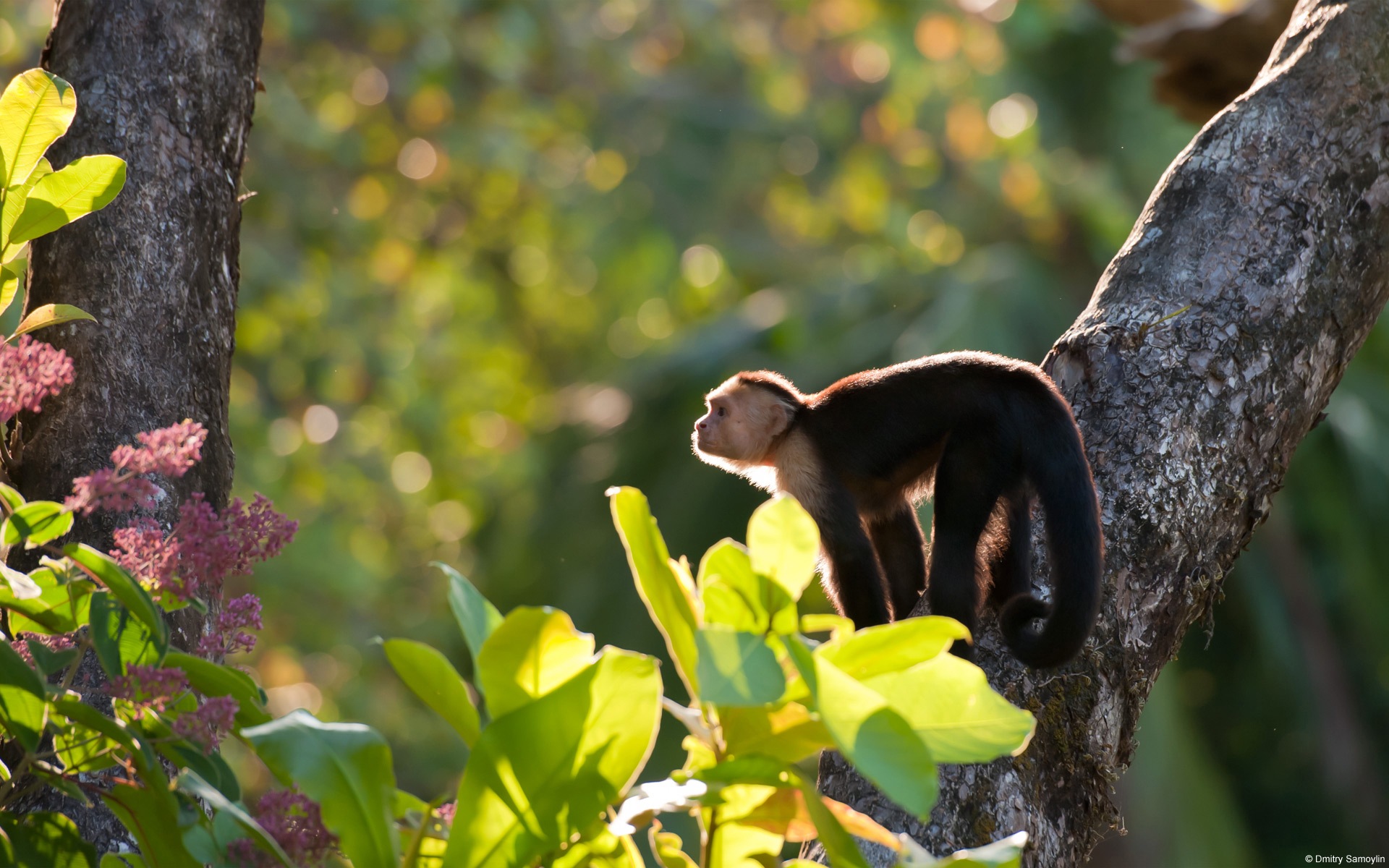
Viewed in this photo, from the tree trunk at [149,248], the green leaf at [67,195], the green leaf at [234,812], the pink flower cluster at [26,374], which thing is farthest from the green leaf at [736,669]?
the tree trunk at [149,248]

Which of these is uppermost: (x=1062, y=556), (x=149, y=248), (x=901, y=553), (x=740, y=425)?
(x=149, y=248)

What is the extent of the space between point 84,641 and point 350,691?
7726 millimetres

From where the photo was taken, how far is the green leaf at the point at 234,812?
2.71 ft

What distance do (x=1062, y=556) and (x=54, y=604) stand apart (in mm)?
1418

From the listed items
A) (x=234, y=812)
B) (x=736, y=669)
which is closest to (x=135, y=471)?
(x=234, y=812)

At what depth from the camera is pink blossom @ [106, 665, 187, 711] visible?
0.90 m

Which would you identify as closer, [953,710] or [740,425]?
[953,710]

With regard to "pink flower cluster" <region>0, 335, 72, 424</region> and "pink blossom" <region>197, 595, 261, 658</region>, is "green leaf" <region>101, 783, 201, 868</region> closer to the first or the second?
"pink blossom" <region>197, 595, 261, 658</region>

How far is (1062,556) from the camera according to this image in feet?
6.09

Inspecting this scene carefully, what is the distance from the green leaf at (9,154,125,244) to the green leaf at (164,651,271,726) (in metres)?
0.49

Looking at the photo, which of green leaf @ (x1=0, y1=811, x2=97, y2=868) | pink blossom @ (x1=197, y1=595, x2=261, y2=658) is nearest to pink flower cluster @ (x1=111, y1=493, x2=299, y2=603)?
pink blossom @ (x1=197, y1=595, x2=261, y2=658)

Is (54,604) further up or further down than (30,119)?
further down

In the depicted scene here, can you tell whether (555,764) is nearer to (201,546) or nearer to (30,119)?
(201,546)

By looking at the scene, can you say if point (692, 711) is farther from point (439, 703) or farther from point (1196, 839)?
point (1196, 839)
